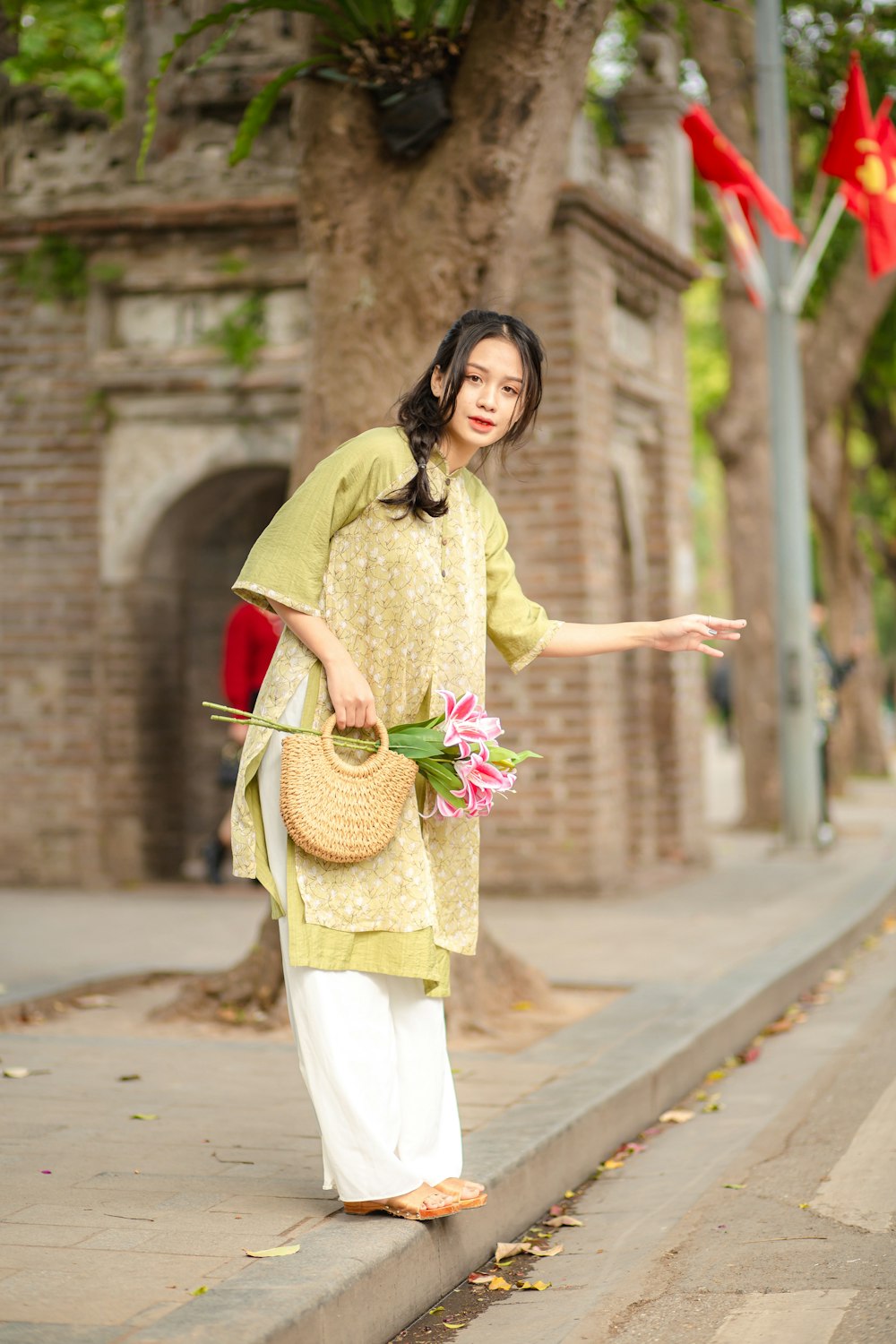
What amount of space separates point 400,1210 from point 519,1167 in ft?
2.26

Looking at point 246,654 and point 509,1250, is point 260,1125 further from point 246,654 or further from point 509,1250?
point 246,654

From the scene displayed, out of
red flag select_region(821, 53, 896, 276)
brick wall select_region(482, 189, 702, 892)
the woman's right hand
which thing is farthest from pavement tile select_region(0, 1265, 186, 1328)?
red flag select_region(821, 53, 896, 276)

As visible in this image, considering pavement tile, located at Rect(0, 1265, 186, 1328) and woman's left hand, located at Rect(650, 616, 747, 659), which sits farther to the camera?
woman's left hand, located at Rect(650, 616, 747, 659)

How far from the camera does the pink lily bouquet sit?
392 cm

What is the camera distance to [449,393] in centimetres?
397

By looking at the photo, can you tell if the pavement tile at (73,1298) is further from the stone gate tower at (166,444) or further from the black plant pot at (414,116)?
the stone gate tower at (166,444)

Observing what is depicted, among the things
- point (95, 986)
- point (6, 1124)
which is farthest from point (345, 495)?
point (95, 986)

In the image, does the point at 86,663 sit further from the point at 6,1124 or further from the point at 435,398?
the point at 435,398

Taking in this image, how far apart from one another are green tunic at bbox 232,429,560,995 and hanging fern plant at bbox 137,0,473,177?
2.77m

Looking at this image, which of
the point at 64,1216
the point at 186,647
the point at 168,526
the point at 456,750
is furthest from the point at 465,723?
the point at 186,647

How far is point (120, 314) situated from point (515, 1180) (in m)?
8.35

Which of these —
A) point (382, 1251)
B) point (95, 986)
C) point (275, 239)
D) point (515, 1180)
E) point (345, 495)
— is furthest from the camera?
point (275, 239)

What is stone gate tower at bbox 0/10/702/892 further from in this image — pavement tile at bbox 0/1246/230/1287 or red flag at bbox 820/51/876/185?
pavement tile at bbox 0/1246/230/1287

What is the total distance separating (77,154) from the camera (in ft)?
38.2
